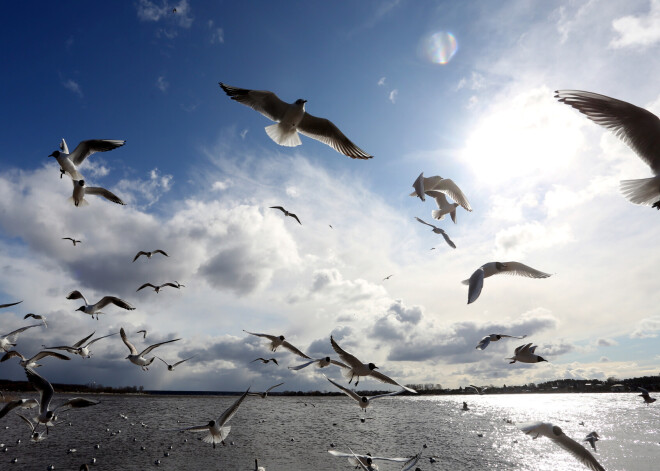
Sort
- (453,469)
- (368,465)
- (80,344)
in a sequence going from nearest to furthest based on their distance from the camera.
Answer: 1. (368,465)
2. (80,344)
3. (453,469)

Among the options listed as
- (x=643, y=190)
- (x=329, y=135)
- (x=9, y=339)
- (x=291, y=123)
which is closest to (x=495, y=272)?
(x=643, y=190)

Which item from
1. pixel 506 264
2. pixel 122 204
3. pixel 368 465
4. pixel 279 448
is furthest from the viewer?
pixel 279 448

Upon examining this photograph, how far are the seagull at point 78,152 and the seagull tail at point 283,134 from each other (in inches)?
164

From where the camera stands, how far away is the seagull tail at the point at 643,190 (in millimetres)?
7078

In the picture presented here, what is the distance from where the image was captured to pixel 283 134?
35.7 ft

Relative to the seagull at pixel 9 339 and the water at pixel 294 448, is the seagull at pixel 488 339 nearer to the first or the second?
the water at pixel 294 448

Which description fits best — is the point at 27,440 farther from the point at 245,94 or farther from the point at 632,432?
the point at 632,432

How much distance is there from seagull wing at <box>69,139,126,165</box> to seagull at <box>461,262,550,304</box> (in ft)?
32.4

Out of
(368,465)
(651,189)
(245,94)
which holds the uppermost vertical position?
(245,94)

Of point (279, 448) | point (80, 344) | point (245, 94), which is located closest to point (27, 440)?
point (80, 344)

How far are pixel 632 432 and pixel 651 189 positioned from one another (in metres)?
26.8

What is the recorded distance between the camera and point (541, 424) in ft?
21.5

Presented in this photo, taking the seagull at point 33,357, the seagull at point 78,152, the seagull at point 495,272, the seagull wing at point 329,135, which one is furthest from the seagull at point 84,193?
the seagull at point 495,272

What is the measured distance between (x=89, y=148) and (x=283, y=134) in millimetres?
5241
